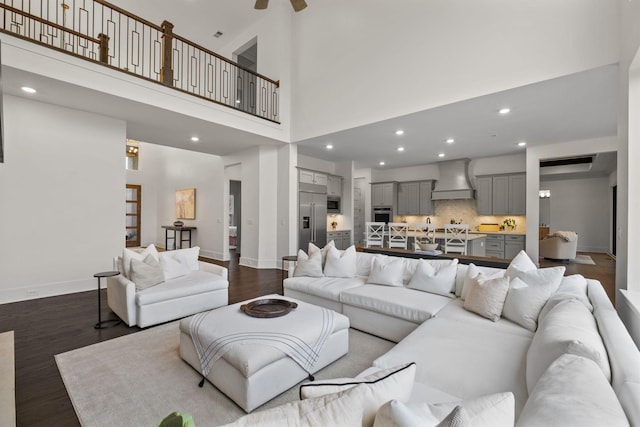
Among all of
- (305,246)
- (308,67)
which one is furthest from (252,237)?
(308,67)

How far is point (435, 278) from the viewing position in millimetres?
3166

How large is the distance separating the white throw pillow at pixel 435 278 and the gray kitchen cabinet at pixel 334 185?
17.4ft

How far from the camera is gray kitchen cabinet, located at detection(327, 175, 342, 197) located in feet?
27.6

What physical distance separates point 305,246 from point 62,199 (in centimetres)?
465

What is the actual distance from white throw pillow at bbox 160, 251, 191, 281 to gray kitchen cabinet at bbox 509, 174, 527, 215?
24.9 ft

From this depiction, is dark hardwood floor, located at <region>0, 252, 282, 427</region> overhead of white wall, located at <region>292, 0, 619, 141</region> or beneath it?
beneath

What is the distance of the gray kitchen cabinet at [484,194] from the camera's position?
773 centimetres

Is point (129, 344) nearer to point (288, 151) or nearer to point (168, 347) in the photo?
point (168, 347)

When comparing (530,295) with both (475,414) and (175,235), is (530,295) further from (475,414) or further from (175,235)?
(175,235)

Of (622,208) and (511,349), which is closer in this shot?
(511,349)

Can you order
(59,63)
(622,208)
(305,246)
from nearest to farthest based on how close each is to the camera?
(622,208) < (59,63) < (305,246)

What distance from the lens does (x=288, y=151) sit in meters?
6.67

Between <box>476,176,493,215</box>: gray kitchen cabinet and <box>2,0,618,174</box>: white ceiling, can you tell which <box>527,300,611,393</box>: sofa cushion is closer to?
<box>2,0,618,174</box>: white ceiling

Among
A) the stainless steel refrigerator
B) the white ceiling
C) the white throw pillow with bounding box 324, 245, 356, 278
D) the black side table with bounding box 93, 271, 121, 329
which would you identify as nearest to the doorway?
the white ceiling
